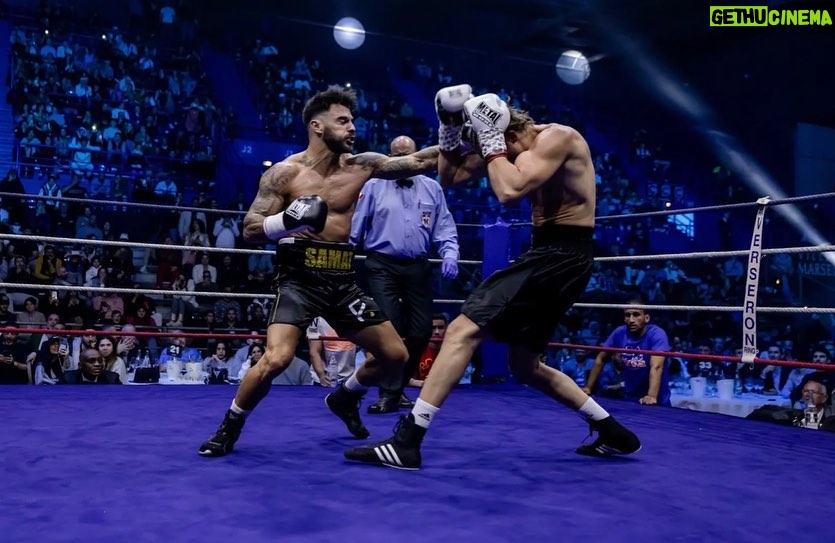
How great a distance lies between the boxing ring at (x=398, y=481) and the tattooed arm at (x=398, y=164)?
2.82ft

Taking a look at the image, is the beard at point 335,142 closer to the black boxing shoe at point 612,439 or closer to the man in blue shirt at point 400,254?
the man in blue shirt at point 400,254

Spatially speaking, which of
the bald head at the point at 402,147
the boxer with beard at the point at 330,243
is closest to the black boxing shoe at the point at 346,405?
the boxer with beard at the point at 330,243

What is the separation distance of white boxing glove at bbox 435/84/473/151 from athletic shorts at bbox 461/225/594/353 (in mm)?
354

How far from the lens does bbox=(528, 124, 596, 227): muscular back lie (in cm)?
193

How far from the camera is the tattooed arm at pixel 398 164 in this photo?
2.36 meters

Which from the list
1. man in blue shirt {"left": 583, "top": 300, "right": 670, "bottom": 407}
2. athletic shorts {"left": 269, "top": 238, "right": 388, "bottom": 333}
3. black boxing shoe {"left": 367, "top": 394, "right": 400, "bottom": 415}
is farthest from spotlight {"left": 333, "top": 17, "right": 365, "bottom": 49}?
athletic shorts {"left": 269, "top": 238, "right": 388, "bottom": 333}

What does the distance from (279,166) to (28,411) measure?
138 centimetres

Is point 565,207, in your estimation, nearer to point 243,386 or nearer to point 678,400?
point 243,386

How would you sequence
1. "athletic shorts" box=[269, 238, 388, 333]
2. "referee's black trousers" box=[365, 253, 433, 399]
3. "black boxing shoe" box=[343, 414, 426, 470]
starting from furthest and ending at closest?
"referee's black trousers" box=[365, 253, 433, 399], "athletic shorts" box=[269, 238, 388, 333], "black boxing shoe" box=[343, 414, 426, 470]

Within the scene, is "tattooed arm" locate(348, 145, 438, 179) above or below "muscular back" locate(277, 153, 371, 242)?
above

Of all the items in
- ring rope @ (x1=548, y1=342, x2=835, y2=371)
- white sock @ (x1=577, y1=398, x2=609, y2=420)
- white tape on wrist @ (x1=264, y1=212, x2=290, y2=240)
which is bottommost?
white sock @ (x1=577, y1=398, x2=609, y2=420)

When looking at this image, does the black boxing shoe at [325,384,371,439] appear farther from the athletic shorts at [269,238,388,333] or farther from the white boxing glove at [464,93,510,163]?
the white boxing glove at [464,93,510,163]

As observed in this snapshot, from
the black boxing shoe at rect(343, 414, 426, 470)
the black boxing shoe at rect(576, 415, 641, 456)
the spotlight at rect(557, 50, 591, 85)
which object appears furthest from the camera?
the spotlight at rect(557, 50, 591, 85)

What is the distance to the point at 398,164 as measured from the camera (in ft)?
7.77
